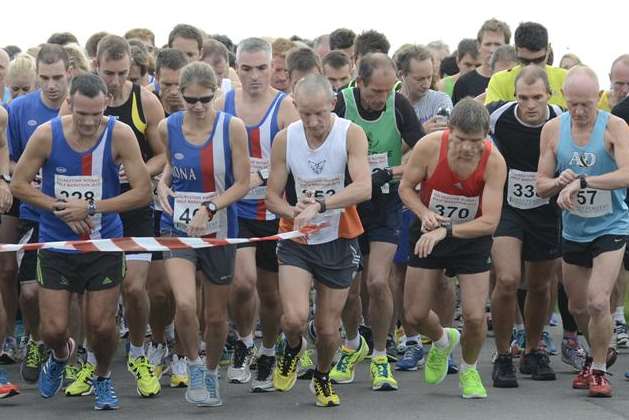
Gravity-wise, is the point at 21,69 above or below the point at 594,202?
above

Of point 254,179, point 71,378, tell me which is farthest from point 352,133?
point 71,378

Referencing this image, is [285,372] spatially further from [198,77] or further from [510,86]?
[510,86]

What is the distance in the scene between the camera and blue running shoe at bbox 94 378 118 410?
34.3 ft

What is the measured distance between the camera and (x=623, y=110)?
40.7 ft

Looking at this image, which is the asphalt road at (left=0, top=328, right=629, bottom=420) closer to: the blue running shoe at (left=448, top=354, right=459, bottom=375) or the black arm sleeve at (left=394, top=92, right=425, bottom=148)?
the blue running shoe at (left=448, top=354, right=459, bottom=375)

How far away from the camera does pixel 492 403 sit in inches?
415

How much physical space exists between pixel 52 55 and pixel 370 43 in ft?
9.94

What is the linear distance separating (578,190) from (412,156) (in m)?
1.12

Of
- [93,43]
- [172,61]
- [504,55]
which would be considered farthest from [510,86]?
[93,43]

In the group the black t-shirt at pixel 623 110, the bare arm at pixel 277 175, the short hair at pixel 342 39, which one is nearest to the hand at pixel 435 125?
the black t-shirt at pixel 623 110

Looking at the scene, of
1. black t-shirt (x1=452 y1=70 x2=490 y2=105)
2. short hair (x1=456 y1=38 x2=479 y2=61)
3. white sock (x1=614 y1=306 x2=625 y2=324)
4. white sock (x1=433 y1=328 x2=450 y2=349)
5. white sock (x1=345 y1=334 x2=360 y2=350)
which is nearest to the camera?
white sock (x1=433 y1=328 x2=450 y2=349)

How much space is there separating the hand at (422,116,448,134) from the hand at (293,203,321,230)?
236 cm

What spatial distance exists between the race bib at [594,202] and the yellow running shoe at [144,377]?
3060 millimetres

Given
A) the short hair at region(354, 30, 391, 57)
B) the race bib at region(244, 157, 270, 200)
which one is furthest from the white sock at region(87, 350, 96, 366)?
the short hair at region(354, 30, 391, 57)
